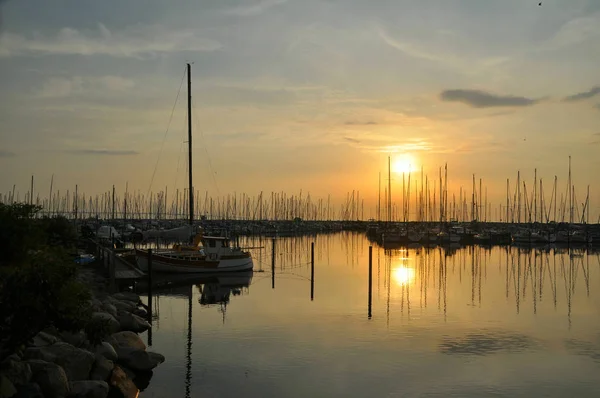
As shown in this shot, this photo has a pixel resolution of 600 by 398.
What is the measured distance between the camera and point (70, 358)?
56.9 feet

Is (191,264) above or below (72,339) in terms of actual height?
above

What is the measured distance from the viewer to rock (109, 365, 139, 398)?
58.9 feet

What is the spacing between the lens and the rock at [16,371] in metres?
14.7

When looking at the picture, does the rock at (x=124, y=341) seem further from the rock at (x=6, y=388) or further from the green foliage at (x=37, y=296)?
the green foliage at (x=37, y=296)

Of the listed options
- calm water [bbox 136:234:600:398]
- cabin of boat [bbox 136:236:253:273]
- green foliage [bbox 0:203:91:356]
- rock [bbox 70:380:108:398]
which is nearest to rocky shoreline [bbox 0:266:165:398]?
rock [bbox 70:380:108:398]

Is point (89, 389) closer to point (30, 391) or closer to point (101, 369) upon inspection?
point (101, 369)

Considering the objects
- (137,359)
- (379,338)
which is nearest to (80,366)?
(137,359)

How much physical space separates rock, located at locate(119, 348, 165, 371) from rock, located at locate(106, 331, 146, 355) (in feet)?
1.14

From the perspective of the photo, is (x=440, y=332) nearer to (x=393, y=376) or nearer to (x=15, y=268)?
(x=393, y=376)

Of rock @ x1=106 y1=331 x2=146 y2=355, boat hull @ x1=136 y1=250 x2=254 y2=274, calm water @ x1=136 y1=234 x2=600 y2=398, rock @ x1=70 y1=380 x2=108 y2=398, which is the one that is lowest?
calm water @ x1=136 y1=234 x2=600 y2=398

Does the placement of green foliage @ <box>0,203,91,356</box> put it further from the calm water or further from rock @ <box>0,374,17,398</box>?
the calm water

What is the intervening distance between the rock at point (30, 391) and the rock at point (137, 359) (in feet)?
17.9

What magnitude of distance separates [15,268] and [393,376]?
12.9 m

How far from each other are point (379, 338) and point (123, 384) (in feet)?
40.4
